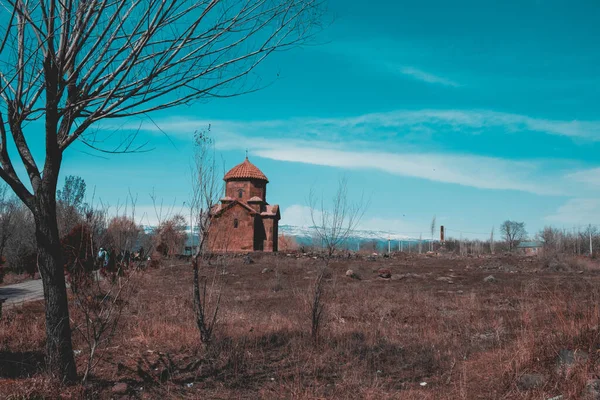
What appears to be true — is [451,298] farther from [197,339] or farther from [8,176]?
[8,176]

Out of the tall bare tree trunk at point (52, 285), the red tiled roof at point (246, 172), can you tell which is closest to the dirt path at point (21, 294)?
the tall bare tree trunk at point (52, 285)

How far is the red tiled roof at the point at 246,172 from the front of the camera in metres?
40.9

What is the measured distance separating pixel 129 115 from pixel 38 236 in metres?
1.46

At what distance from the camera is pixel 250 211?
1478 inches

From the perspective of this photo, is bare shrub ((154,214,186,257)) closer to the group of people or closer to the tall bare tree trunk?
the group of people

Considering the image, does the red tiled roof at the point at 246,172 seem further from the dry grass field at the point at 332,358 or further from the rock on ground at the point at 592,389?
the rock on ground at the point at 592,389

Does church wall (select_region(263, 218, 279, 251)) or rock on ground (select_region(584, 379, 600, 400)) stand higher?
church wall (select_region(263, 218, 279, 251))

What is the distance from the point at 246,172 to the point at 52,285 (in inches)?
1461

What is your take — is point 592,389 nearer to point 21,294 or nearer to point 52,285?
point 52,285

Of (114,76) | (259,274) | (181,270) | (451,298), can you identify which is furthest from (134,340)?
(181,270)

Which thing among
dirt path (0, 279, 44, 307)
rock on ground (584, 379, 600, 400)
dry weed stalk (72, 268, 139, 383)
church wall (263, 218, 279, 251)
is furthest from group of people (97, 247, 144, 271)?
church wall (263, 218, 279, 251)

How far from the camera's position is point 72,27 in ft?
14.6

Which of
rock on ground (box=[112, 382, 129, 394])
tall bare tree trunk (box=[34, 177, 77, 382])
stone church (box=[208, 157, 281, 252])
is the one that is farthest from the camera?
stone church (box=[208, 157, 281, 252])

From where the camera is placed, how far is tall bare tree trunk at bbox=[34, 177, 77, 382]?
4336 millimetres
